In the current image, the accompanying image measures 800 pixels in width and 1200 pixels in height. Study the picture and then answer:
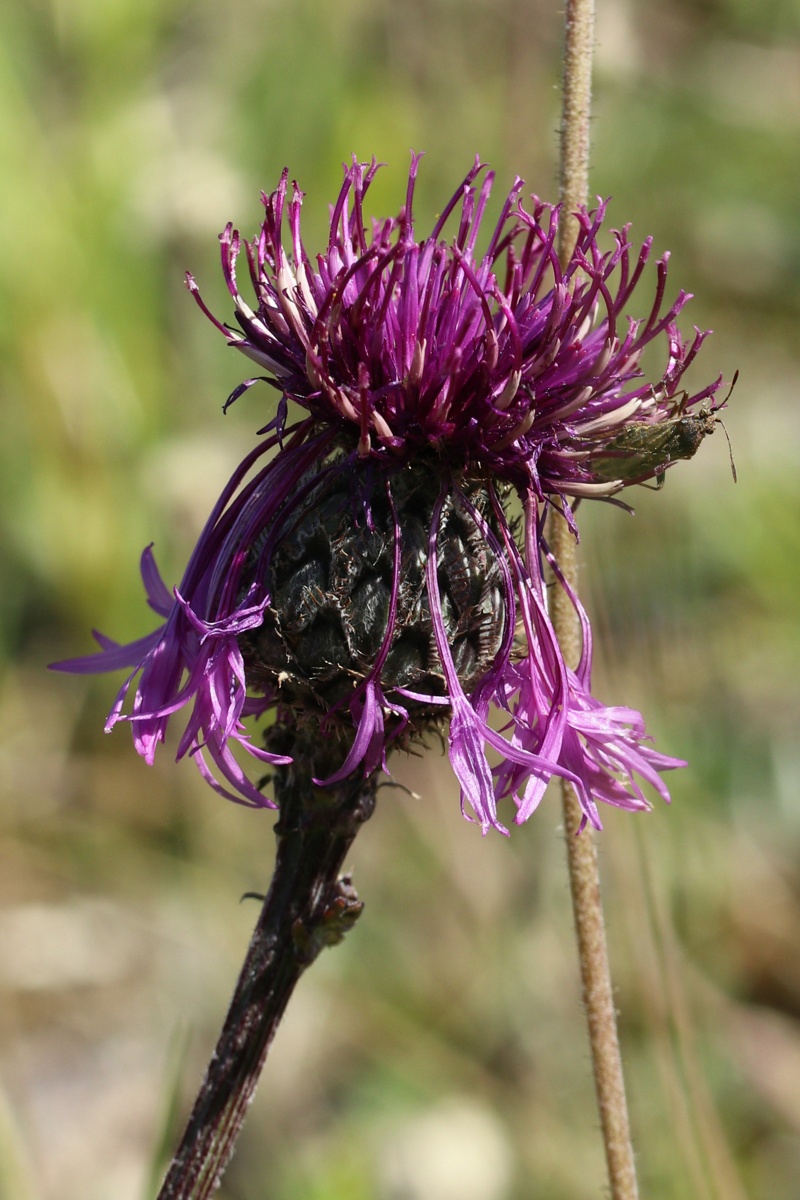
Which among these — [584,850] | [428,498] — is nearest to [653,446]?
[428,498]

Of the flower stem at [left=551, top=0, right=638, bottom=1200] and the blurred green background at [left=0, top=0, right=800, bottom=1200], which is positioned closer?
the flower stem at [left=551, top=0, right=638, bottom=1200]

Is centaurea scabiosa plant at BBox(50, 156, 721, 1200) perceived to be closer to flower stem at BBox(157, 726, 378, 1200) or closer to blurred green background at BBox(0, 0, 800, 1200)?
flower stem at BBox(157, 726, 378, 1200)

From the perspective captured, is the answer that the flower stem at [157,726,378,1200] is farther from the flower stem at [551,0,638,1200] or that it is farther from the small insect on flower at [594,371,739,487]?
the small insect on flower at [594,371,739,487]

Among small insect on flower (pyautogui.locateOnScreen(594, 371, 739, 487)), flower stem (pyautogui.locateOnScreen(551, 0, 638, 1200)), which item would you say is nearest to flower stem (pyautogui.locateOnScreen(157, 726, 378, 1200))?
flower stem (pyautogui.locateOnScreen(551, 0, 638, 1200))

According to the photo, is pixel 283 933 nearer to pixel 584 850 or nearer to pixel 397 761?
pixel 584 850

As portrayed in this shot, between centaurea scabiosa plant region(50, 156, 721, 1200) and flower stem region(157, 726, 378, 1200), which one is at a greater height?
centaurea scabiosa plant region(50, 156, 721, 1200)

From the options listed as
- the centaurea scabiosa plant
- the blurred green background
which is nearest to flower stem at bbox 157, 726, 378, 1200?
the centaurea scabiosa plant
